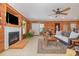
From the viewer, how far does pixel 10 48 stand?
10.6 ft

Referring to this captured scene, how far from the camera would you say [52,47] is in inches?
135

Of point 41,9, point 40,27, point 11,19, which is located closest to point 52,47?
point 40,27

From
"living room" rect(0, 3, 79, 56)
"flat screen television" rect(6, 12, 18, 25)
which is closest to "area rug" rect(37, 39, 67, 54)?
"living room" rect(0, 3, 79, 56)

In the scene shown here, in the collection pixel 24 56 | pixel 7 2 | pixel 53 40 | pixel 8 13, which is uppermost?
pixel 7 2

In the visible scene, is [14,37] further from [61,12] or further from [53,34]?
[61,12]

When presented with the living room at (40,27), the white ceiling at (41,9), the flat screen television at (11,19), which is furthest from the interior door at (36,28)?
the flat screen television at (11,19)

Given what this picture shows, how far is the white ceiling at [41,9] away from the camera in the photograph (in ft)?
10.2

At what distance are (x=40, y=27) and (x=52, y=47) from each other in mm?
615

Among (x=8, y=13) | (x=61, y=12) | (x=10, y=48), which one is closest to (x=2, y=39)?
(x=10, y=48)

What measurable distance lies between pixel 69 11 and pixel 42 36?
37.5 inches

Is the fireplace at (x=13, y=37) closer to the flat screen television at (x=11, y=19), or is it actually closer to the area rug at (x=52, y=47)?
the flat screen television at (x=11, y=19)

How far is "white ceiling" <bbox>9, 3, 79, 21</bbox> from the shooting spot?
3102mm

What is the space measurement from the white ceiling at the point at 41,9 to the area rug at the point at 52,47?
0.67 m

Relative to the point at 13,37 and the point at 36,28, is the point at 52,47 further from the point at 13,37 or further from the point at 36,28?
the point at 13,37
